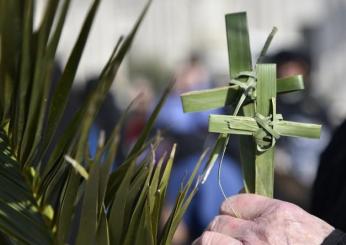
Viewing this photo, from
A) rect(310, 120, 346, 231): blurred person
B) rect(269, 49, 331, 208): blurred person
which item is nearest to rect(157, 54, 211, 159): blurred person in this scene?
rect(269, 49, 331, 208): blurred person

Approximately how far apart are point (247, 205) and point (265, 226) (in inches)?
2.2

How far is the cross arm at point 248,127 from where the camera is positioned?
47.8 inches

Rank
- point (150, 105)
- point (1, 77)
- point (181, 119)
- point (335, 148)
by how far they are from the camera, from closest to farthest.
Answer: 1. point (1, 77)
2. point (335, 148)
3. point (181, 119)
4. point (150, 105)

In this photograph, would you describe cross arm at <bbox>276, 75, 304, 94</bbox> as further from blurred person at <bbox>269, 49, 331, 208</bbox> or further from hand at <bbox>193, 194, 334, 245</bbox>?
blurred person at <bbox>269, 49, 331, 208</bbox>

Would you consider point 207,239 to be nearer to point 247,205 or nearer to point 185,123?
point 247,205

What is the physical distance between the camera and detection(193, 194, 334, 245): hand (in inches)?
46.4

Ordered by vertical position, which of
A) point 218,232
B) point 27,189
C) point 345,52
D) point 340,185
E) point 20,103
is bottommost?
point 345,52

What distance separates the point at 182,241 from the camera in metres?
3.04

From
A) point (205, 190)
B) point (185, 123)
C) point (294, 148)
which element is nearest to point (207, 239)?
point (205, 190)

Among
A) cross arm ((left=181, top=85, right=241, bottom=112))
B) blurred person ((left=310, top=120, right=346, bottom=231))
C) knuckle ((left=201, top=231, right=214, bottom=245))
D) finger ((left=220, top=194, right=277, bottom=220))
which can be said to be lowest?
blurred person ((left=310, top=120, right=346, bottom=231))

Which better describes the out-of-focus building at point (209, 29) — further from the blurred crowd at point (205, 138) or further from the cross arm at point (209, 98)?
the cross arm at point (209, 98)

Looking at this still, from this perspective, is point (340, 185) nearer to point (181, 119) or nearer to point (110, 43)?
point (181, 119)

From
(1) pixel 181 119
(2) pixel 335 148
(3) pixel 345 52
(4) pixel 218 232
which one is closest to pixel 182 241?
(1) pixel 181 119

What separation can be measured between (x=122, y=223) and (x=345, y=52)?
7.48 meters
